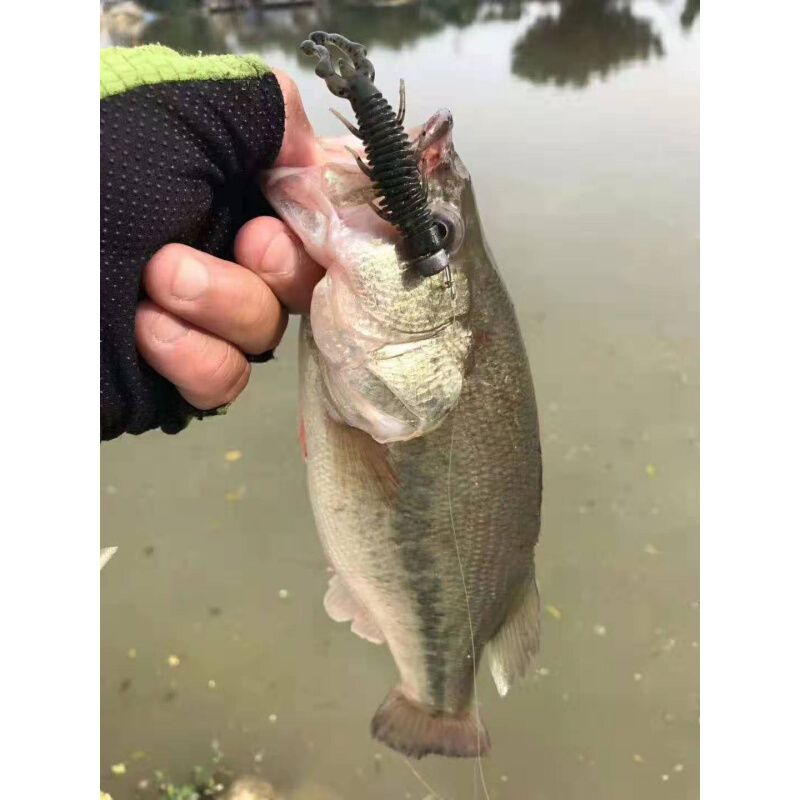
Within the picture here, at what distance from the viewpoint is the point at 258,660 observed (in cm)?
295

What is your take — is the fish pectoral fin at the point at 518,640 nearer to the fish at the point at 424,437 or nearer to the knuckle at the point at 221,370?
the fish at the point at 424,437

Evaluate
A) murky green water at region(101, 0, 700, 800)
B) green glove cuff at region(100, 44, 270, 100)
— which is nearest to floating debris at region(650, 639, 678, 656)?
murky green water at region(101, 0, 700, 800)

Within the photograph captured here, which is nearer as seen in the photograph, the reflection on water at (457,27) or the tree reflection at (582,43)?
the tree reflection at (582,43)

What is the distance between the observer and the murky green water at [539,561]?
2.76m

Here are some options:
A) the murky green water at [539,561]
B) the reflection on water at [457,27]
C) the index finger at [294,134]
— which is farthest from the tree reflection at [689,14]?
the index finger at [294,134]

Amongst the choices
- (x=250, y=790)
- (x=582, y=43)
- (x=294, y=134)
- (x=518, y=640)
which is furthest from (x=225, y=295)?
(x=582, y=43)

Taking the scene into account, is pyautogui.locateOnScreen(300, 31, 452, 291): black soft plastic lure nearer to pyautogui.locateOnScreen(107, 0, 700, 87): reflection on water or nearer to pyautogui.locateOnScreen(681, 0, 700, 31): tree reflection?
pyautogui.locateOnScreen(107, 0, 700, 87): reflection on water

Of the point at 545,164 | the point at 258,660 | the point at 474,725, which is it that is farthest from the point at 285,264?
the point at 545,164

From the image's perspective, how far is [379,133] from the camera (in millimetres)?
1005

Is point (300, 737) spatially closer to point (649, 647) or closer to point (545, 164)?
point (649, 647)

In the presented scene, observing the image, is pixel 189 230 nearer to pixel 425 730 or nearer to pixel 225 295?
pixel 225 295

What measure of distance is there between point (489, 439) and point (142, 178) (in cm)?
94

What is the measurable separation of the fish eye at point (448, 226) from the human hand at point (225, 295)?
31cm

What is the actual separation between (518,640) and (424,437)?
742 millimetres
